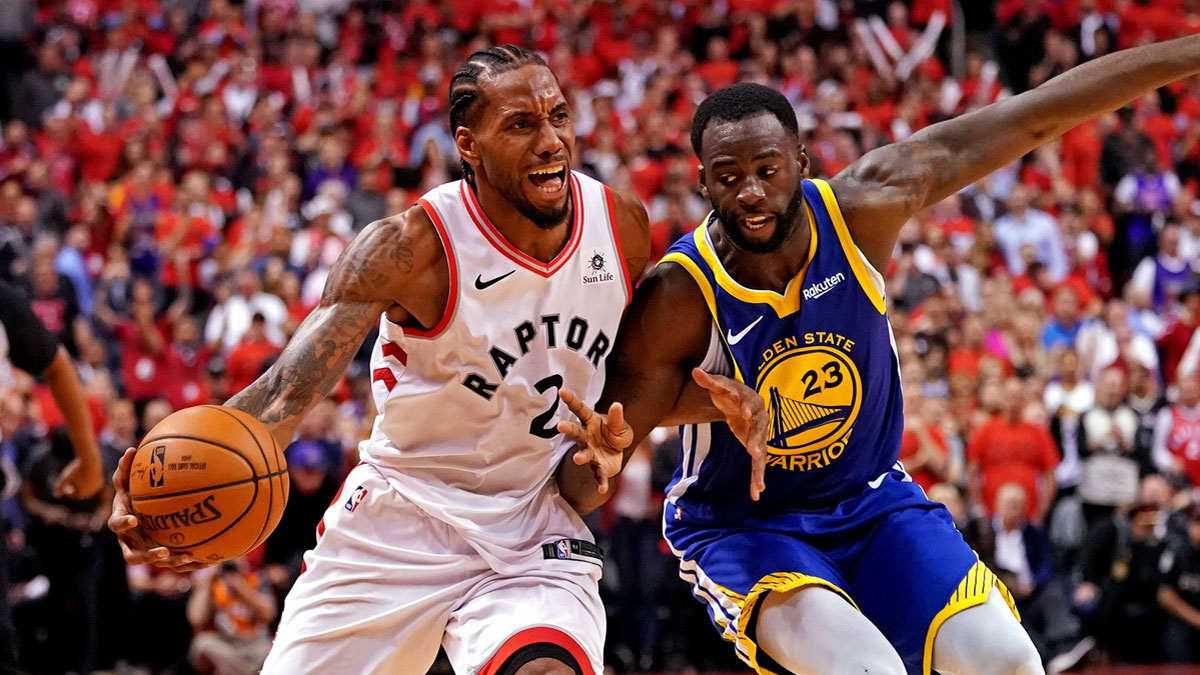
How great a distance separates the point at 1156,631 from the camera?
10.0 m

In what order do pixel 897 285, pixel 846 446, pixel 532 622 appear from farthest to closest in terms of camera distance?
pixel 897 285 < pixel 846 446 < pixel 532 622

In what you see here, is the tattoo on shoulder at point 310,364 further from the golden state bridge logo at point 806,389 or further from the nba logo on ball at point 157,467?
the golden state bridge logo at point 806,389

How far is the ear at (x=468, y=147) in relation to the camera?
4.42 meters

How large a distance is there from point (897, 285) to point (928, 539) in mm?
8144

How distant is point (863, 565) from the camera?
4.36 m

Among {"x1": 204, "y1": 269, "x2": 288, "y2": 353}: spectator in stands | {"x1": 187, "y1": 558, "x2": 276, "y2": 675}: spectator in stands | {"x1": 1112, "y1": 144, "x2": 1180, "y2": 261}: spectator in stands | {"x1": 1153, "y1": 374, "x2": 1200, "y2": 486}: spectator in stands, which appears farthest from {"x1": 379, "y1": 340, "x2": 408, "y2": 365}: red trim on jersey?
{"x1": 1112, "y1": 144, "x2": 1180, "y2": 261}: spectator in stands

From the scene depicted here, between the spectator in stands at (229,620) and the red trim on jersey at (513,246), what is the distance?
5291 millimetres

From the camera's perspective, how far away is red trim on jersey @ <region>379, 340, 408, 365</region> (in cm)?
439

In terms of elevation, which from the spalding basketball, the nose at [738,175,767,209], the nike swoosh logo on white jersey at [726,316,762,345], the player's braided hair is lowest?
the spalding basketball

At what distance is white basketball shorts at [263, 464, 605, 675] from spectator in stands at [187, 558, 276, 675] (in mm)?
4791

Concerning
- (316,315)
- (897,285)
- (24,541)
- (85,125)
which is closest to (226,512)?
(316,315)

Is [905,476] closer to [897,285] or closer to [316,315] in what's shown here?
[316,315]

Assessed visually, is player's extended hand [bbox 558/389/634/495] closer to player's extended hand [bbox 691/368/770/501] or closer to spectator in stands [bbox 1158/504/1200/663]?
player's extended hand [bbox 691/368/770/501]

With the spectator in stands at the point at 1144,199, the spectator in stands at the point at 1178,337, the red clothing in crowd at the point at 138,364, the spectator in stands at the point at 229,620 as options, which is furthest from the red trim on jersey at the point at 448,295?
the spectator in stands at the point at 1144,199
